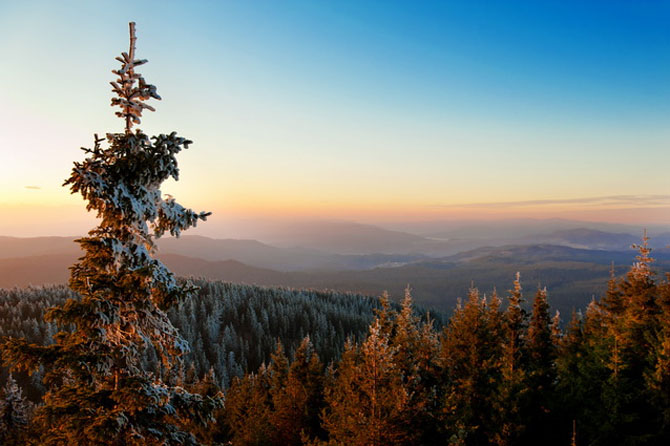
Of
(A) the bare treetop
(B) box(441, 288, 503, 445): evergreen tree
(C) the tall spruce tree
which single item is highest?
(A) the bare treetop

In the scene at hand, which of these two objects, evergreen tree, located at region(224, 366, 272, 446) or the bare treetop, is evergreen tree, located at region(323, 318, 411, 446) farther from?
the bare treetop

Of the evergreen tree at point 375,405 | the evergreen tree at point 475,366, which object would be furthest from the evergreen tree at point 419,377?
the evergreen tree at point 475,366

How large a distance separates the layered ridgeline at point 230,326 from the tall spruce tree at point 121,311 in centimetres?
13524

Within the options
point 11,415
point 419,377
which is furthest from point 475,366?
point 11,415

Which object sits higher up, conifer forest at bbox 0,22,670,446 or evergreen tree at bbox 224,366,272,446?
conifer forest at bbox 0,22,670,446

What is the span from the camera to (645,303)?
25812 millimetres

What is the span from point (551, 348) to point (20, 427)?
155ft

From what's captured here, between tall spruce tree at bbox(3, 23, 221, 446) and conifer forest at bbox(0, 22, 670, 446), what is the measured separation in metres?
0.03

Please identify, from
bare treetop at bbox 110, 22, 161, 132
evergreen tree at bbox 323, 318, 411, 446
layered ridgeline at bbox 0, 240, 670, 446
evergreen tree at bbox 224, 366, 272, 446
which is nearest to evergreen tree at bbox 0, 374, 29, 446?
layered ridgeline at bbox 0, 240, 670, 446

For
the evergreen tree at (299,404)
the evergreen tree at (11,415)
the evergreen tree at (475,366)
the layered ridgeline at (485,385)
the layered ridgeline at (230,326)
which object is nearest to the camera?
the layered ridgeline at (485,385)

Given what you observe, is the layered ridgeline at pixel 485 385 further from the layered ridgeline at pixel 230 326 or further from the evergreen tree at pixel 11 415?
the layered ridgeline at pixel 230 326

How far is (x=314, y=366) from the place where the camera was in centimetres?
2938

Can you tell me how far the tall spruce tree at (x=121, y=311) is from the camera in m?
6.83

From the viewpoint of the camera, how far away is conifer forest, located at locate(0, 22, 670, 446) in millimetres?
7039
